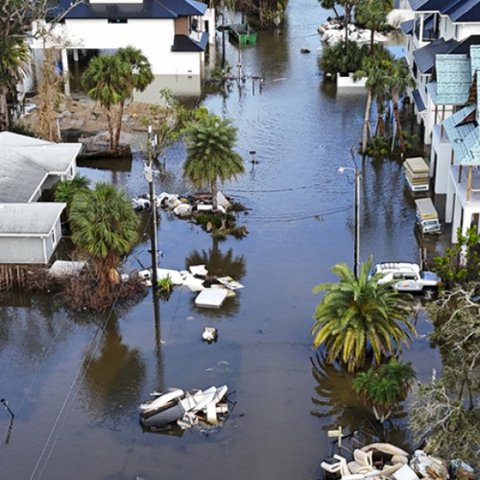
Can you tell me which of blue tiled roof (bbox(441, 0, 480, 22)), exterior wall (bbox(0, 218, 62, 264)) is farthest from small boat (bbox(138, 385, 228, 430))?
blue tiled roof (bbox(441, 0, 480, 22))

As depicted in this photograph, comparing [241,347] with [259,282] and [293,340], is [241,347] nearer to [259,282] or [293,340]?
[293,340]

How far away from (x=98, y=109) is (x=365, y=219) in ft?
96.8

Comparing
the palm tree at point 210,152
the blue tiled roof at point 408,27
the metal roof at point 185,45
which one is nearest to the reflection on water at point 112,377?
the palm tree at point 210,152

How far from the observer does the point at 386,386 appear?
3491 centimetres

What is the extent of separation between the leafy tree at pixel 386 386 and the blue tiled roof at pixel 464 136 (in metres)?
13.5

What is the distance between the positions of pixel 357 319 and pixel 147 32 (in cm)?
5357

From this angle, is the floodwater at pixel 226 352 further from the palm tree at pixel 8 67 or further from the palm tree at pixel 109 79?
the palm tree at pixel 8 67

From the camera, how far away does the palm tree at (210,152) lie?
5166cm

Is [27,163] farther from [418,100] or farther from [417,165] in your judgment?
[418,100]

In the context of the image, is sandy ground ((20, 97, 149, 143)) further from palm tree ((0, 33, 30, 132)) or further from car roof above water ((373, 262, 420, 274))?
car roof above water ((373, 262, 420, 274))

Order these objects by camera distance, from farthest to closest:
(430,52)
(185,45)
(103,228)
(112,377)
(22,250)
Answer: (185,45) → (430,52) → (22,250) → (103,228) → (112,377)

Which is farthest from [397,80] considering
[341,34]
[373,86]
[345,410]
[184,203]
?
[341,34]

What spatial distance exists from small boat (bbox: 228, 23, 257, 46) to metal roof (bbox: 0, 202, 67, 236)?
53.6 metres

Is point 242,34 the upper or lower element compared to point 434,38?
upper
